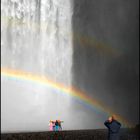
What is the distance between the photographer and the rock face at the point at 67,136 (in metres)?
12.7

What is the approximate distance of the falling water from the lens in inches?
1185

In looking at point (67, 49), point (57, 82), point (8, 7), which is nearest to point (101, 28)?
point (67, 49)

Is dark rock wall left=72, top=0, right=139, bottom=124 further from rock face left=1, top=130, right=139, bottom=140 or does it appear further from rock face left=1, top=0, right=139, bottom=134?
rock face left=1, top=130, right=139, bottom=140

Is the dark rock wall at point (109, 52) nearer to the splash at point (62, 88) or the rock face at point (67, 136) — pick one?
the splash at point (62, 88)

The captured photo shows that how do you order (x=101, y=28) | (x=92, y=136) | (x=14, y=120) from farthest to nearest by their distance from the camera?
1. (x=101, y=28)
2. (x=14, y=120)
3. (x=92, y=136)

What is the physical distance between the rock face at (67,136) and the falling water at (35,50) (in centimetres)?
1551

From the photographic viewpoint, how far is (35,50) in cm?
3125

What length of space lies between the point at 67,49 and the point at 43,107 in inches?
191

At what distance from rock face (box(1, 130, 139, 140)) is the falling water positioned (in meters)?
15.5

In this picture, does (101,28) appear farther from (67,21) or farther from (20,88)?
(20,88)

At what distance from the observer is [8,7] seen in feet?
98.6

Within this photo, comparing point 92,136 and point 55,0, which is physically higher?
point 55,0

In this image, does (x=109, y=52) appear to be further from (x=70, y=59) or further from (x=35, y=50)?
(x=35, y=50)

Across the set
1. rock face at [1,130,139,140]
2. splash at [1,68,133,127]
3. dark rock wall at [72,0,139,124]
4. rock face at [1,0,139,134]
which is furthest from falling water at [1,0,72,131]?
rock face at [1,130,139,140]
